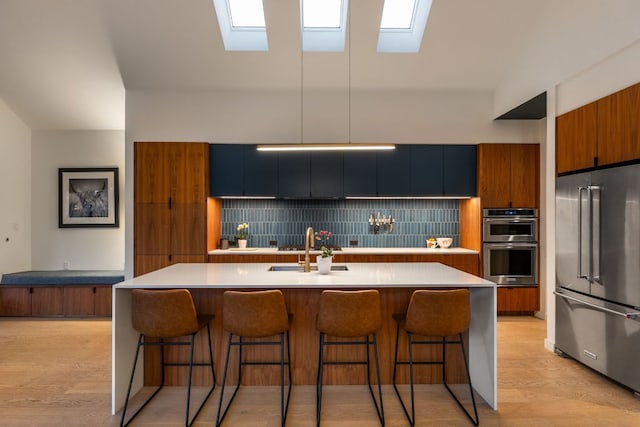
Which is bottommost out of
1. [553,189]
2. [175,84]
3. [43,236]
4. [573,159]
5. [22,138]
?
[43,236]

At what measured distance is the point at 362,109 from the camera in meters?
5.25

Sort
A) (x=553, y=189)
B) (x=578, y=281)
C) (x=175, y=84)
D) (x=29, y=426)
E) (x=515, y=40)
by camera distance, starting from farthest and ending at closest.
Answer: (x=175, y=84), (x=515, y=40), (x=553, y=189), (x=578, y=281), (x=29, y=426)

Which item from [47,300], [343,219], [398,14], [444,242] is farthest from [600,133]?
[47,300]

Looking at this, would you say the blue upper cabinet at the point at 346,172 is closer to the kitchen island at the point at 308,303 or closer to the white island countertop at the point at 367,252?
the white island countertop at the point at 367,252

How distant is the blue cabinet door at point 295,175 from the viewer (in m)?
5.23

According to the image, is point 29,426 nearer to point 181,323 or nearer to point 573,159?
point 181,323

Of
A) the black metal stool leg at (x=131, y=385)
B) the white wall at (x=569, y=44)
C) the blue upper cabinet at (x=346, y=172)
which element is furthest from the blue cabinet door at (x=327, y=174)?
the black metal stool leg at (x=131, y=385)

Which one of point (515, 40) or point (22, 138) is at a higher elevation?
point (515, 40)

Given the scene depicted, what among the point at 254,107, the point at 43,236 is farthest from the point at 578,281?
the point at 43,236

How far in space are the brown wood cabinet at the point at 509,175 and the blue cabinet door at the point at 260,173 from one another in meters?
2.66

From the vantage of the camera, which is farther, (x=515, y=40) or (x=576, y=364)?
(x=515, y=40)

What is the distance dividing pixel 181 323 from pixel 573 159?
3.62 metres

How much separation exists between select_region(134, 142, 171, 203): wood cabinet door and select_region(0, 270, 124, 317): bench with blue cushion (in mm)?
1176

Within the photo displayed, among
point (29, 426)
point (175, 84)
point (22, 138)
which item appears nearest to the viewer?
point (29, 426)
